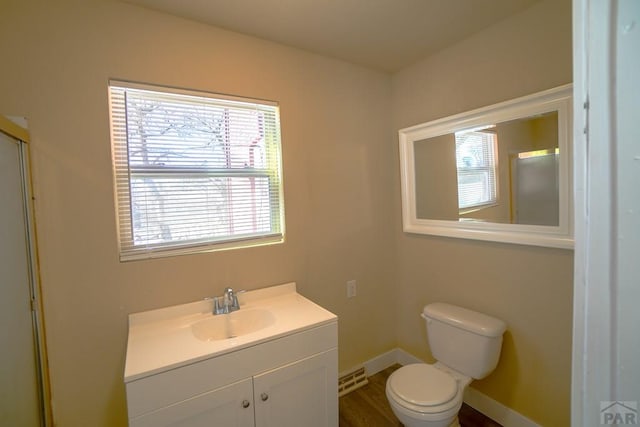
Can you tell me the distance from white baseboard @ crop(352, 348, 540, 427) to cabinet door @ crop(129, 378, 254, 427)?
1.20 metres

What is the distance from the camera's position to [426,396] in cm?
144

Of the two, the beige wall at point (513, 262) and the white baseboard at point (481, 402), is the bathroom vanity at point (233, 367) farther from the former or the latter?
the beige wall at point (513, 262)

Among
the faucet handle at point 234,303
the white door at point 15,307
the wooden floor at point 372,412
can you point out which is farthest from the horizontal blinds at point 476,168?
the white door at point 15,307

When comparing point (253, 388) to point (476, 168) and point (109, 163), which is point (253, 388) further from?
point (476, 168)

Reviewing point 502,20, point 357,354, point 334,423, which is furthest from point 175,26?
point 357,354

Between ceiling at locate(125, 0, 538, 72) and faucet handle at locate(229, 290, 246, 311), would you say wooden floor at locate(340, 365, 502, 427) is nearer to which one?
faucet handle at locate(229, 290, 246, 311)

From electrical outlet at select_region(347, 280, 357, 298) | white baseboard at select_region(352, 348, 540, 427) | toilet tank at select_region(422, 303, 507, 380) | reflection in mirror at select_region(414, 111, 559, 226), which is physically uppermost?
reflection in mirror at select_region(414, 111, 559, 226)

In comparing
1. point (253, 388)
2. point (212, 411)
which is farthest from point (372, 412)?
point (212, 411)

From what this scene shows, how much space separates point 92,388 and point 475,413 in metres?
2.19

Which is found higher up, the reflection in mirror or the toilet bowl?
the reflection in mirror

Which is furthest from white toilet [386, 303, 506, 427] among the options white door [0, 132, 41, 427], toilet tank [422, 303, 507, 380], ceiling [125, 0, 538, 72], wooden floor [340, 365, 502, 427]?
ceiling [125, 0, 538, 72]

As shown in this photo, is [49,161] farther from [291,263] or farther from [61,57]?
[291,263]

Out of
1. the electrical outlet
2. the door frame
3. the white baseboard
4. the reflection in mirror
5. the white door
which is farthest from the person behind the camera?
the electrical outlet

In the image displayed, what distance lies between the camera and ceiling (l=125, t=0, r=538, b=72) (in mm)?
1431
